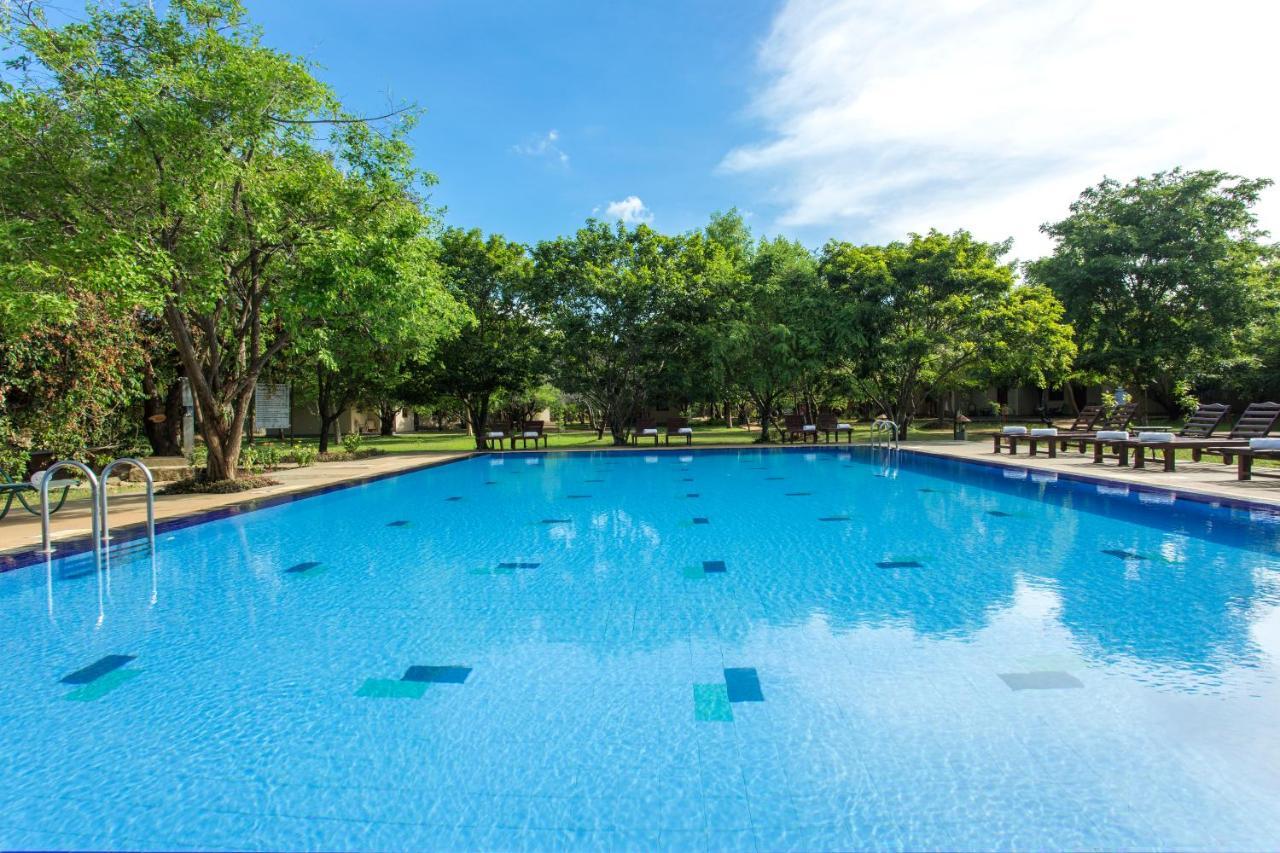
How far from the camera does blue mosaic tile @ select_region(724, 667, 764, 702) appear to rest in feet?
11.1

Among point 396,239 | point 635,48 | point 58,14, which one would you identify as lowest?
point 396,239

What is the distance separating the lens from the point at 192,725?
10.3 ft

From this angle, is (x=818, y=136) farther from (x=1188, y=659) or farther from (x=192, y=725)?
(x=192, y=725)

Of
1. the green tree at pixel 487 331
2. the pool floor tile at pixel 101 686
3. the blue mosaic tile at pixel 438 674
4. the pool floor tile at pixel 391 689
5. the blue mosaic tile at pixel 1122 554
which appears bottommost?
the blue mosaic tile at pixel 1122 554

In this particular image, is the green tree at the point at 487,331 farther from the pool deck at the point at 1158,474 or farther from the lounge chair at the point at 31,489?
the pool deck at the point at 1158,474

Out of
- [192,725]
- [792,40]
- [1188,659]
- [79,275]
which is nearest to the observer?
[192,725]

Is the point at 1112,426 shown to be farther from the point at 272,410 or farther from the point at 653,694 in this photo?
the point at 272,410

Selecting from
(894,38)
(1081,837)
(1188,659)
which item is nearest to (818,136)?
(894,38)

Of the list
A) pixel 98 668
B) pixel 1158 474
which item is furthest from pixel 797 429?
pixel 98 668

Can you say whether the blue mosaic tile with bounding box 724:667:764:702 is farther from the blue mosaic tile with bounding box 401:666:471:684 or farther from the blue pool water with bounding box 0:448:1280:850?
the blue mosaic tile with bounding box 401:666:471:684

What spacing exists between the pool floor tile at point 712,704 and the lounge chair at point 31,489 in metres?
7.81

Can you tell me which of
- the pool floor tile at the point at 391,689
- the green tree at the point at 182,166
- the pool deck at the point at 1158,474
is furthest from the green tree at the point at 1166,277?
the pool floor tile at the point at 391,689

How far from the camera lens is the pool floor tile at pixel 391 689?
345cm

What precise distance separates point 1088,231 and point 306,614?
30.7 m
